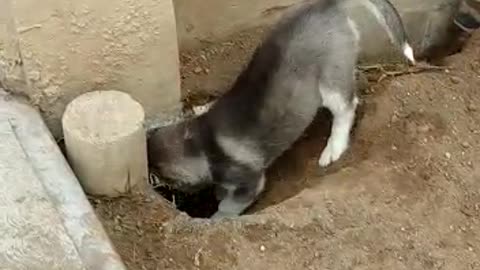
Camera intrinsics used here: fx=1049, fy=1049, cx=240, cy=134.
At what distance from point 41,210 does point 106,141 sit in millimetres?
365

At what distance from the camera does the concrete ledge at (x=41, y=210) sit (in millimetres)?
3145

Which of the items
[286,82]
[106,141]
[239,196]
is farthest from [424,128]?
[106,141]

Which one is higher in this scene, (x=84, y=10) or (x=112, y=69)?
(x=84, y=10)

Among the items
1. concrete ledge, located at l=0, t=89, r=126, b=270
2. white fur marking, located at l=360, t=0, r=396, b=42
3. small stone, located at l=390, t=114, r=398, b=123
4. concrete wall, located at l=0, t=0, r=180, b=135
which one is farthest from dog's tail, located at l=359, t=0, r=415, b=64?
concrete ledge, located at l=0, t=89, r=126, b=270

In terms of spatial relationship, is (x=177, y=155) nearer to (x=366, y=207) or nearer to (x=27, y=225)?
(x=366, y=207)

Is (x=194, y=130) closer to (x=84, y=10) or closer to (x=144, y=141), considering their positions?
(x=144, y=141)

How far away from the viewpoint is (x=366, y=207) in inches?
144

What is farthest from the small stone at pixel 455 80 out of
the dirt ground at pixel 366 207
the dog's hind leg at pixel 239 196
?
the dog's hind leg at pixel 239 196

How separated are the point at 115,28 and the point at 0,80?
0.48 meters

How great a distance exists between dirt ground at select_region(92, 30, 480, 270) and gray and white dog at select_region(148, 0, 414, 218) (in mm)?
127

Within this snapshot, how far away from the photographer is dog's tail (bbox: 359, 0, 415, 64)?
13.7ft

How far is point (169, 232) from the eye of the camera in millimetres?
3572

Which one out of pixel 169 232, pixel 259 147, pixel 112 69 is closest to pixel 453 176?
pixel 259 147

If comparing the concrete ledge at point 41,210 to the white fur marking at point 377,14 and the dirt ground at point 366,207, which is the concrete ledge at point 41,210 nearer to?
the dirt ground at point 366,207
